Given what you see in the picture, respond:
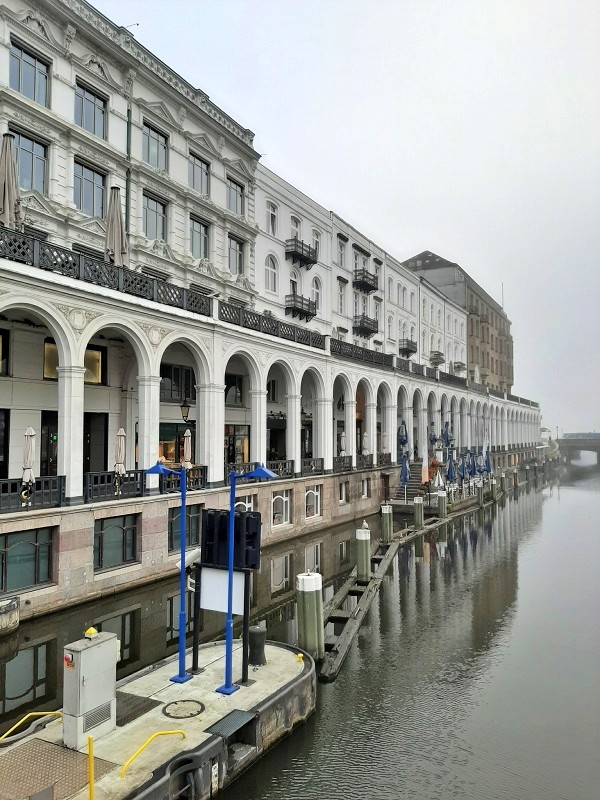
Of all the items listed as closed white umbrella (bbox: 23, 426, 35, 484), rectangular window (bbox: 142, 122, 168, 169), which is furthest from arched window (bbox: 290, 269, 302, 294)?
closed white umbrella (bbox: 23, 426, 35, 484)

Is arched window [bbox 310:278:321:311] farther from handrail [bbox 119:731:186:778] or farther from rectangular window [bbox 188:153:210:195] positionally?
handrail [bbox 119:731:186:778]

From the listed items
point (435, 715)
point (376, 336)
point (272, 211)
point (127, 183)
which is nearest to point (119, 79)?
point (127, 183)

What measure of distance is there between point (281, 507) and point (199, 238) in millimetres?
13711

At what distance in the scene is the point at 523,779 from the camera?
8.91m

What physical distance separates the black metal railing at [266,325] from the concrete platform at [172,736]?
15575mm

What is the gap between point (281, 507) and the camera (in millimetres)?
27078

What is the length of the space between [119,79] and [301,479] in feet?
63.4

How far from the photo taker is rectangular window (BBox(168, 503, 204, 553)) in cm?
2025

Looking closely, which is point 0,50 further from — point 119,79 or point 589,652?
point 589,652

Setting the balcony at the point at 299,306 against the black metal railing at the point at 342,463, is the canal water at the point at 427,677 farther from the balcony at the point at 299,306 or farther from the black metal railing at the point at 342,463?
the balcony at the point at 299,306

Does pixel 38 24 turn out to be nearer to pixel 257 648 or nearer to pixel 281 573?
pixel 281 573

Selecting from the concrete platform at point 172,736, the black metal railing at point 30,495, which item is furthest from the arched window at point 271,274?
the concrete platform at point 172,736

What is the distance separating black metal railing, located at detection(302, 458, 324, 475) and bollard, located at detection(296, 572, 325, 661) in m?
16.8

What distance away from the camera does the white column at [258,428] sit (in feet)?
85.7
